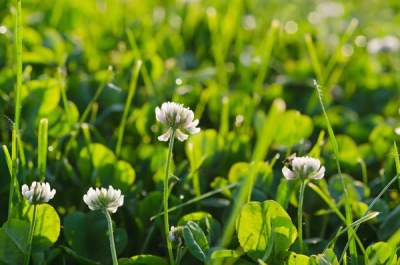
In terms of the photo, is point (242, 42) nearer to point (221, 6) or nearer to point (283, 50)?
point (283, 50)

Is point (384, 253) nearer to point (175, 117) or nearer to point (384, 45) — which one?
point (175, 117)

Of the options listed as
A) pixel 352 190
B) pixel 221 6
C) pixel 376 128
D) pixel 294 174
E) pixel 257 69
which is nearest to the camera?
pixel 294 174

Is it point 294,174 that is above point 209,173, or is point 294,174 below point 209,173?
above

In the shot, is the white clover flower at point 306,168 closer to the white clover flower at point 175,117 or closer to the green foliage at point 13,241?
the white clover flower at point 175,117

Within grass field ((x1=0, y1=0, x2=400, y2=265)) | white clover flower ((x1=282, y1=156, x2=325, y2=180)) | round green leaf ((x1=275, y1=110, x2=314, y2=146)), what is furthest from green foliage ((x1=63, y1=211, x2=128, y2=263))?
round green leaf ((x1=275, y1=110, x2=314, y2=146))

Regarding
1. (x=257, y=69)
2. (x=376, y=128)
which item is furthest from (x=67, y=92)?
(x=376, y=128)

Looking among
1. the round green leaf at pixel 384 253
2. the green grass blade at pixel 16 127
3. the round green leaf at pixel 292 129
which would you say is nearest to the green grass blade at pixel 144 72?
the round green leaf at pixel 292 129

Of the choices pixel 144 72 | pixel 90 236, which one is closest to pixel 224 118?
pixel 144 72

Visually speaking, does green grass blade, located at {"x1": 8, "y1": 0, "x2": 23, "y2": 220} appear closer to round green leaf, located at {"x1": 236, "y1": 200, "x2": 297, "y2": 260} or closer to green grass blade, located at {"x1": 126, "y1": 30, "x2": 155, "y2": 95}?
round green leaf, located at {"x1": 236, "y1": 200, "x2": 297, "y2": 260}
